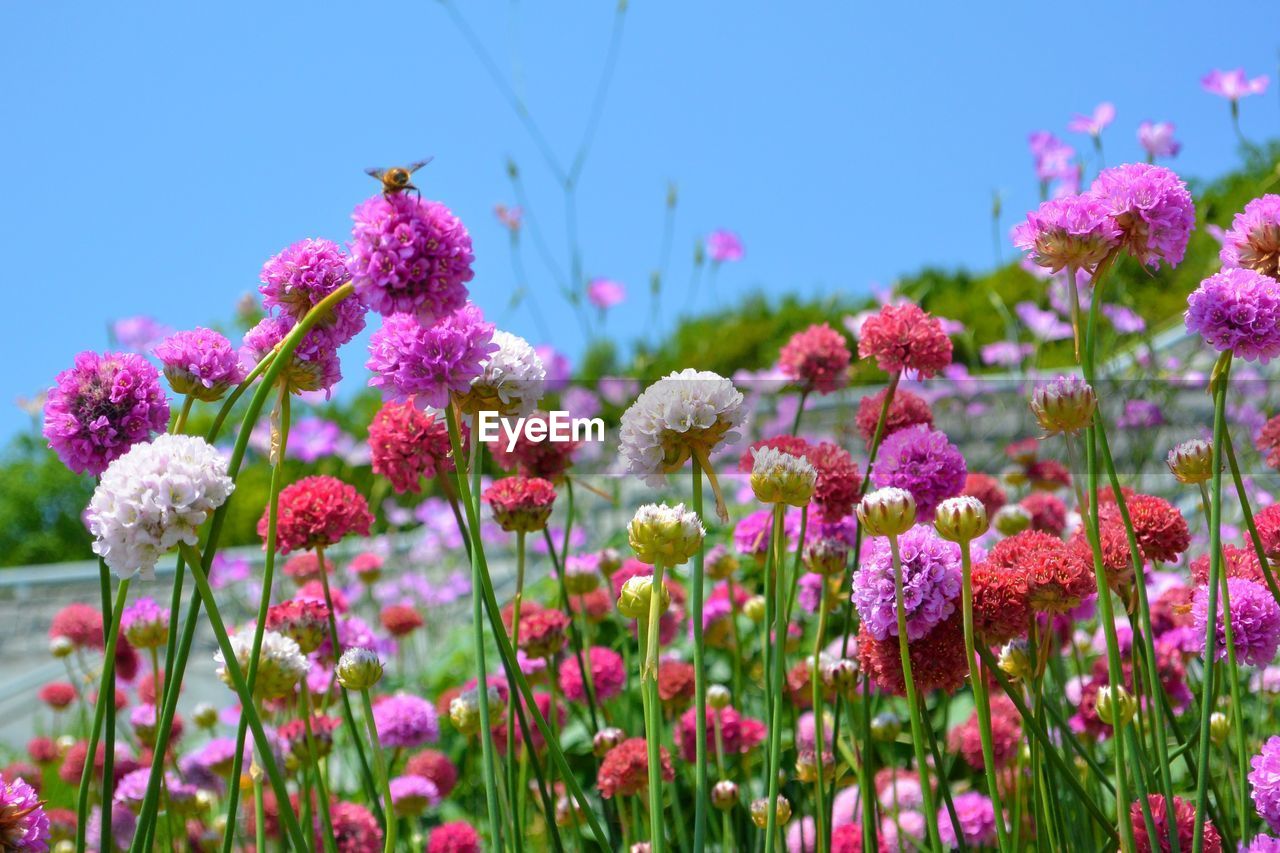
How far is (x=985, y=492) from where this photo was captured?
2029 millimetres

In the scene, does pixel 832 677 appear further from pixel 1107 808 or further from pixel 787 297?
pixel 787 297

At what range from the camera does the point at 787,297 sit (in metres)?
10.9

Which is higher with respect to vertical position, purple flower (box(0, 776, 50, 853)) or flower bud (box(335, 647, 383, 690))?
flower bud (box(335, 647, 383, 690))

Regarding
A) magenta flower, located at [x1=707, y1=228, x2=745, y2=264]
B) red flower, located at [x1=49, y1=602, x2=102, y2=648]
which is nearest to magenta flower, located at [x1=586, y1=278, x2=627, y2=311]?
magenta flower, located at [x1=707, y1=228, x2=745, y2=264]

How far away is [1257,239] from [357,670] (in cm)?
107

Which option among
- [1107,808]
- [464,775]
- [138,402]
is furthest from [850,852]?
[464,775]

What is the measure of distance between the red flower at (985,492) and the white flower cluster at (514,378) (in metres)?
0.91

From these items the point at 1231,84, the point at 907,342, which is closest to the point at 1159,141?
the point at 1231,84

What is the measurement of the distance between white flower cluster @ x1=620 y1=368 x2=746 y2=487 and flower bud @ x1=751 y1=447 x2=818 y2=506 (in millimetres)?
39

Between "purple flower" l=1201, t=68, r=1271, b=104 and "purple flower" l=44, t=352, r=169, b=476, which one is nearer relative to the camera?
"purple flower" l=44, t=352, r=169, b=476

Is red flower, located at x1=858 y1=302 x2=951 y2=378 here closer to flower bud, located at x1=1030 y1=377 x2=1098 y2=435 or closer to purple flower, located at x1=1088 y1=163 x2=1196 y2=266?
purple flower, located at x1=1088 y1=163 x2=1196 y2=266

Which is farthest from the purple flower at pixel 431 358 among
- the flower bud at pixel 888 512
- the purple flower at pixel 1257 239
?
the purple flower at pixel 1257 239

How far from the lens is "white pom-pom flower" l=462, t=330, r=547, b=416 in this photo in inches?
46.8

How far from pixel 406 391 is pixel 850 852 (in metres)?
1.01
